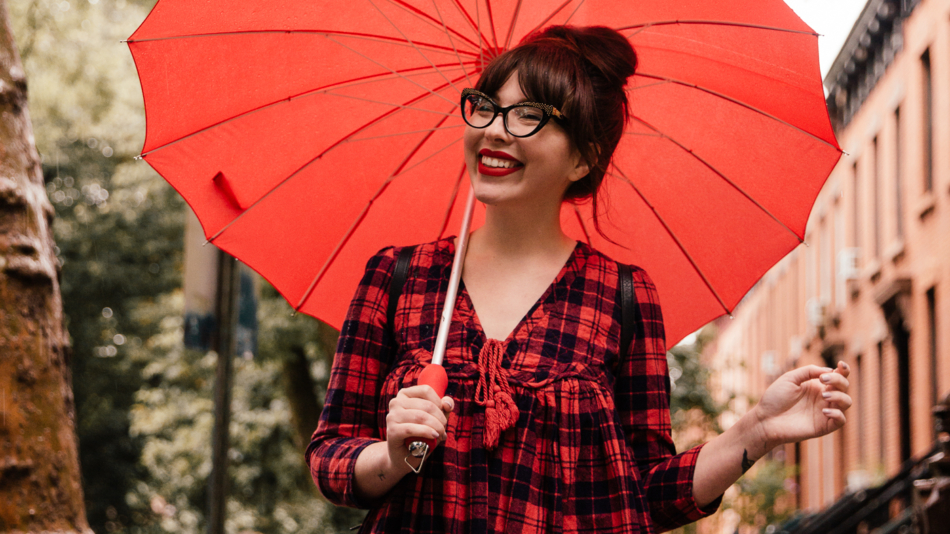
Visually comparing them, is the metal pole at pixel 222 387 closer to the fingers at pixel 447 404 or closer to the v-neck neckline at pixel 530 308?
the v-neck neckline at pixel 530 308

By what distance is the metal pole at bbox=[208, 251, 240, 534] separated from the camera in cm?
509

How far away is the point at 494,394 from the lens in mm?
2174

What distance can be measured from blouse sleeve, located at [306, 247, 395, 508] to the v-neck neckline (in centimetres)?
19

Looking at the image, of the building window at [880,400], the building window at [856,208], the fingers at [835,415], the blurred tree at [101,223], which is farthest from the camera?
the blurred tree at [101,223]

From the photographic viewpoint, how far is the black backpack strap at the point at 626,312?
94.9 inches

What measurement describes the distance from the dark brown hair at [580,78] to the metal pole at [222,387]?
331cm

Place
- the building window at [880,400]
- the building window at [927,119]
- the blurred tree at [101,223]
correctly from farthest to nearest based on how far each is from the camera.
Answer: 1. the blurred tree at [101,223]
2. the building window at [880,400]
3. the building window at [927,119]

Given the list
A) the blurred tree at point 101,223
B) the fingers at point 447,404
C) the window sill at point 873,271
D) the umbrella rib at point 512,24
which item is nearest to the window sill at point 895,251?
the window sill at point 873,271

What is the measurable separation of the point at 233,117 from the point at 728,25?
1394 mm

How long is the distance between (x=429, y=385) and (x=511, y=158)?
24.1 inches

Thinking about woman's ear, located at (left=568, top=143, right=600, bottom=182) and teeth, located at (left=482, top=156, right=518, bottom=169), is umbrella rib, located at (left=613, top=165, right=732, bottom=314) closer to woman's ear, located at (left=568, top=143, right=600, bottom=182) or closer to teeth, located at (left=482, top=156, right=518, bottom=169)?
woman's ear, located at (left=568, top=143, right=600, bottom=182)

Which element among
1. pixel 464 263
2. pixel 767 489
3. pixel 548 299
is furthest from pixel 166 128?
pixel 767 489

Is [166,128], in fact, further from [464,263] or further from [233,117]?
[464,263]

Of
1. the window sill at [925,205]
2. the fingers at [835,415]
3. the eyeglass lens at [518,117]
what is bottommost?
the fingers at [835,415]
